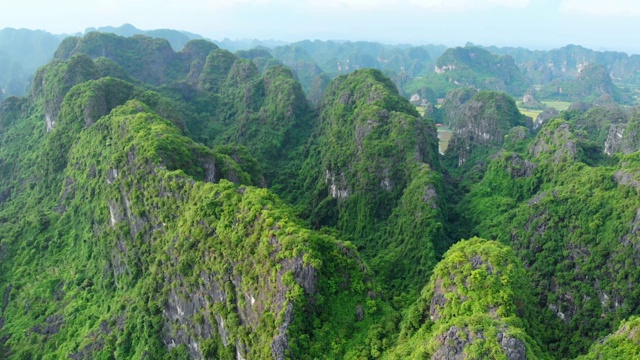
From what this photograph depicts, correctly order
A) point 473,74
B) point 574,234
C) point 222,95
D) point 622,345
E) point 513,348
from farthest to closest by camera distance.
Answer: point 473,74
point 222,95
point 574,234
point 622,345
point 513,348

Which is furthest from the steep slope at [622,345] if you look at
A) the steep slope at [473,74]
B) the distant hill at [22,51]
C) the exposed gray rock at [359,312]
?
the distant hill at [22,51]

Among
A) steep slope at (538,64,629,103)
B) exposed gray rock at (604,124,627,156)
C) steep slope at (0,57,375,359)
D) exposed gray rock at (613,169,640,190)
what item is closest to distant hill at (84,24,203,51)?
steep slope at (538,64,629,103)

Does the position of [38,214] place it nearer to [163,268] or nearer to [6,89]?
[163,268]

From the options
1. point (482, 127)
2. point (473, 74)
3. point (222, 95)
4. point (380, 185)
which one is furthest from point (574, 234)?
point (473, 74)

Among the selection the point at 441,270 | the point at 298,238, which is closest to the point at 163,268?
the point at 298,238

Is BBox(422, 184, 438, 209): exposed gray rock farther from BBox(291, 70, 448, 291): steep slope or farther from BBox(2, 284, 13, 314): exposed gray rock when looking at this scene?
BBox(2, 284, 13, 314): exposed gray rock

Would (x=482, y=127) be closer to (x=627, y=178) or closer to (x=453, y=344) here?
(x=627, y=178)

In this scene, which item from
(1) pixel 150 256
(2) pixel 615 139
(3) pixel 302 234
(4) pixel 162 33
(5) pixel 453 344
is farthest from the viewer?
(4) pixel 162 33

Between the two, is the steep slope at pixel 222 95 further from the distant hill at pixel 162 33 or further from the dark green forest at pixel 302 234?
the distant hill at pixel 162 33
